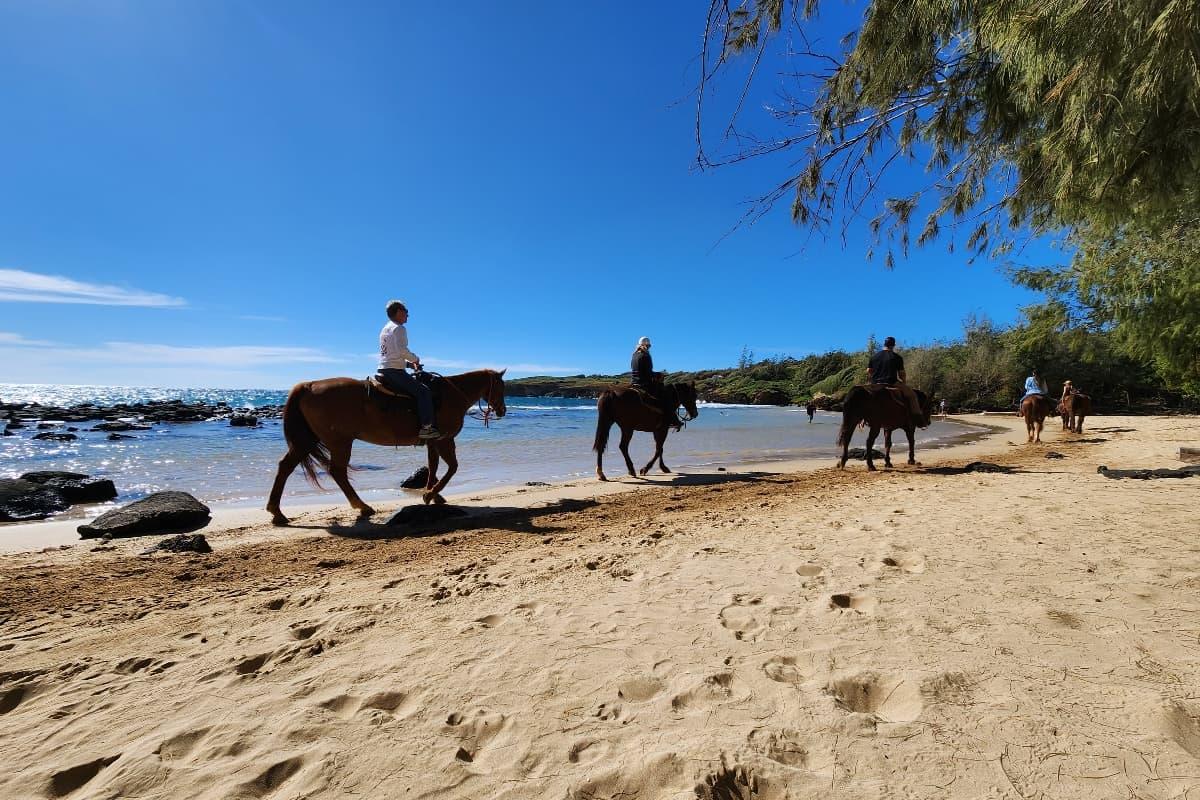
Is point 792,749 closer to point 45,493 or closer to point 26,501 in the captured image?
point 26,501

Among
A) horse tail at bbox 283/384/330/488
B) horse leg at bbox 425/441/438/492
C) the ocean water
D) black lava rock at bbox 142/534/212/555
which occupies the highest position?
horse tail at bbox 283/384/330/488

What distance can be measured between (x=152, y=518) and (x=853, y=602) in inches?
298

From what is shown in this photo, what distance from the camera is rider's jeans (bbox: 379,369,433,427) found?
6863 mm

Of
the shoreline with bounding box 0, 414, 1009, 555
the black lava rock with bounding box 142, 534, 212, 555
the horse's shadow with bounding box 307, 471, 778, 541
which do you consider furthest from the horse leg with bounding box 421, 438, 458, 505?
the black lava rock with bounding box 142, 534, 212, 555

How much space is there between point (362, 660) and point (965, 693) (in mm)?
2844

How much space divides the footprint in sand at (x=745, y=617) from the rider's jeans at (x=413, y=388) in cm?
520

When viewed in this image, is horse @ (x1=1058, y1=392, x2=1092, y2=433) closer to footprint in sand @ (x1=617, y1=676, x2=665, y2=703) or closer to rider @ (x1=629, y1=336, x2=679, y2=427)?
rider @ (x1=629, y1=336, x2=679, y2=427)

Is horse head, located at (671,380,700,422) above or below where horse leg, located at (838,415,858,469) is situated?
above

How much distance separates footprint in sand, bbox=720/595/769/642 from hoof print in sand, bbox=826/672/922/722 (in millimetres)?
535

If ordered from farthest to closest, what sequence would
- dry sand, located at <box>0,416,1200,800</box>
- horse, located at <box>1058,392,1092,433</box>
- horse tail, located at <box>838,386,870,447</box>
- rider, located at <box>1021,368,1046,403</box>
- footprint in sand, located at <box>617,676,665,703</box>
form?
horse, located at <box>1058,392,1092,433</box> < rider, located at <box>1021,368,1046,403</box> < horse tail, located at <box>838,386,870,447</box> < footprint in sand, located at <box>617,676,665,703</box> < dry sand, located at <box>0,416,1200,800</box>

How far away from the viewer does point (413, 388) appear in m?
6.96

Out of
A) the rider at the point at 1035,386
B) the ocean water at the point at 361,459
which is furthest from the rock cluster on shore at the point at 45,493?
the rider at the point at 1035,386

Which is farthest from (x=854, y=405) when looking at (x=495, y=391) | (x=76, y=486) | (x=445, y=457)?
(x=76, y=486)

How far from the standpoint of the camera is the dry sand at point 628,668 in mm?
1701
